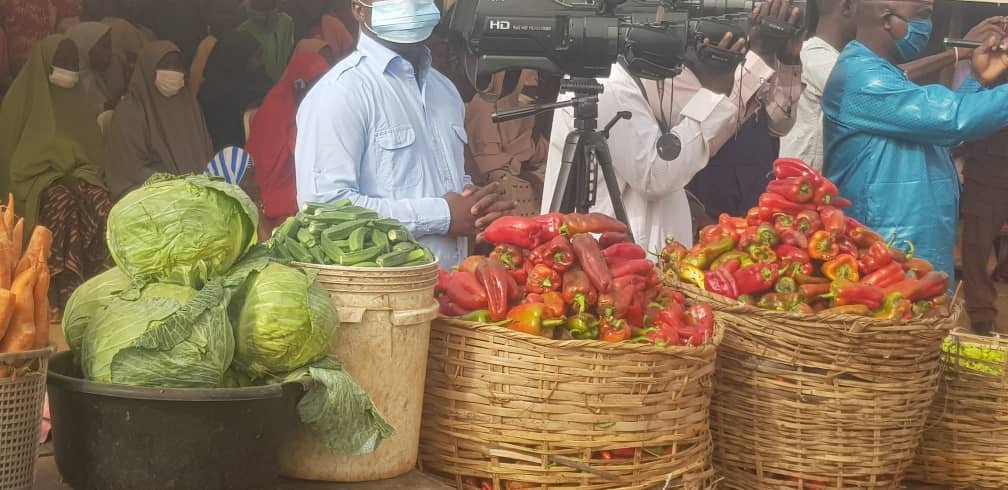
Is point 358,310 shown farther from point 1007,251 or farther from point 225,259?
point 1007,251

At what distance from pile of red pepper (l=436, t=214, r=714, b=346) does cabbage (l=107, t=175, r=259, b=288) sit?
2.88 feet

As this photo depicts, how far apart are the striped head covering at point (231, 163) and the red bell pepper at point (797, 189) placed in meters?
2.16

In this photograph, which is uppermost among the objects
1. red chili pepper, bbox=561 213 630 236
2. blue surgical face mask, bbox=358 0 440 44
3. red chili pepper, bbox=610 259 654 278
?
blue surgical face mask, bbox=358 0 440 44

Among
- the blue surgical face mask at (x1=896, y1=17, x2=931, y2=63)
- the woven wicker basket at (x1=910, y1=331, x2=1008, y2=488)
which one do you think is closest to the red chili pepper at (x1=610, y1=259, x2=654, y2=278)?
the woven wicker basket at (x1=910, y1=331, x2=1008, y2=488)

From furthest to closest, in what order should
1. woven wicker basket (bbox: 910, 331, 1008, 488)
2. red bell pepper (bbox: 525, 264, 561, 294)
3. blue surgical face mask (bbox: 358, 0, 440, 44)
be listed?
blue surgical face mask (bbox: 358, 0, 440, 44), woven wicker basket (bbox: 910, 331, 1008, 488), red bell pepper (bbox: 525, 264, 561, 294)

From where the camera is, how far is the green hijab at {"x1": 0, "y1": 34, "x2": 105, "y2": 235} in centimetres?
438

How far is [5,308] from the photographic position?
1853mm

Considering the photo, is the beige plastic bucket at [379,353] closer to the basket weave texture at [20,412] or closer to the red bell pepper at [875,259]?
the basket weave texture at [20,412]

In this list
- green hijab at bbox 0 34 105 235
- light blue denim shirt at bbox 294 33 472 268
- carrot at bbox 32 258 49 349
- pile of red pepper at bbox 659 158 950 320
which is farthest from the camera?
green hijab at bbox 0 34 105 235

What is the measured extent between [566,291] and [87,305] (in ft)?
4.24

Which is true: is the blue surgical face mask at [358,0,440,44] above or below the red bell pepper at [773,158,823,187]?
above

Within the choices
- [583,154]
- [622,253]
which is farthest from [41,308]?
[583,154]

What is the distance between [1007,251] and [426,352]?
4294 millimetres

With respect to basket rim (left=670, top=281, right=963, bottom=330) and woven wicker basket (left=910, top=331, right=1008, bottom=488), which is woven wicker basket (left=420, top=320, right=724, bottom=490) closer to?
basket rim (left=670, top=281, right=963, bottom=330)
